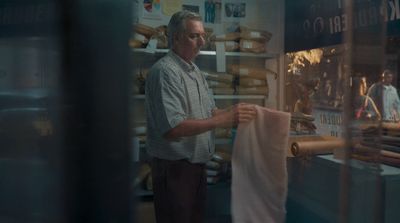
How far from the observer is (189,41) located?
1.86 metres

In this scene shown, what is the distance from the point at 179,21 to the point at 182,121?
41 centimetres

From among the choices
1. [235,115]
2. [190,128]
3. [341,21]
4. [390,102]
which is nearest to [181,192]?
[190,128]

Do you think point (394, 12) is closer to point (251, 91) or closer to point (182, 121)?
point (251, 91)

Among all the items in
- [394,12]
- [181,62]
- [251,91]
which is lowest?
[251,91]

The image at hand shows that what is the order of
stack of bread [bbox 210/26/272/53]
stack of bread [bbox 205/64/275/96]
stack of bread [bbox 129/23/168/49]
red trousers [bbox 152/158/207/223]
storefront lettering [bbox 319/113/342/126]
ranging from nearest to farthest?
1. stack of bread [bbox 129/23/168/49]
2. storefront lettering [bbox 319/113/342/126]
3. red trousers [bbox 152/158/207/223]
4. stack of bread [bbox 205/64/275/96]
5. stack of bread [bbox 210/26/272/53]

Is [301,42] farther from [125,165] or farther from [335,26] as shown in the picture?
[125,165]

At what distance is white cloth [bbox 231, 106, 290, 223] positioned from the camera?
169 centimetres

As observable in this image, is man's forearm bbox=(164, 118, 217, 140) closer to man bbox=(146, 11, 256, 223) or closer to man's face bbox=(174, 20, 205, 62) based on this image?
man bbox=(146, 11, 256, 223)

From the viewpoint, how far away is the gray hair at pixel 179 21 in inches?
73.0

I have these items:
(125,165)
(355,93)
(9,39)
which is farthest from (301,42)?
(9,39)

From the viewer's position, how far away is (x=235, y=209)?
5.70 feet

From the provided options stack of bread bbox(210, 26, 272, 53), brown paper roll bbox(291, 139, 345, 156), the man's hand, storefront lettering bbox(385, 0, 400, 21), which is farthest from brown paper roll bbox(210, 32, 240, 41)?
storefront lettering bbox(385, 0, 400, 21)

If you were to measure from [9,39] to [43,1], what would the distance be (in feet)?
0.42

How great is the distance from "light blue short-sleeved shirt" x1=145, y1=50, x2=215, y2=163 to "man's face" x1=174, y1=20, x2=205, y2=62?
29 millimetres
